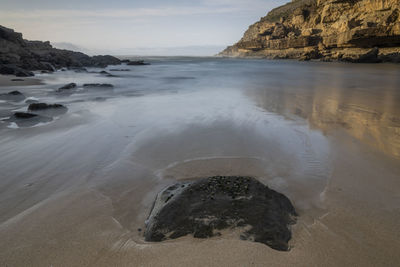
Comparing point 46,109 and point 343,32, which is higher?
point 343,32

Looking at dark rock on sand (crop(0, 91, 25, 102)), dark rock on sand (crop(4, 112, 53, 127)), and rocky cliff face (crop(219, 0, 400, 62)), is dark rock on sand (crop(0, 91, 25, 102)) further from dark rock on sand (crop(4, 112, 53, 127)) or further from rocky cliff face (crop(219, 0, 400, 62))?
rocky cliff face (crop(219, 0, 400, 62))

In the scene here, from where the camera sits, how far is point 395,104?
6.70 m

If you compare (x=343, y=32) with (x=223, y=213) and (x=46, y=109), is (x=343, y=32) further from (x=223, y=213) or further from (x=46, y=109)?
(x=223, y=213)

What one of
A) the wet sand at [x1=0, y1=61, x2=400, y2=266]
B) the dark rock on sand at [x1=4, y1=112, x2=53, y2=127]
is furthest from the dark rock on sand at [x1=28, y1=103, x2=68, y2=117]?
the wet sand at [x1=0, y1=61, x2=400, y2=266]

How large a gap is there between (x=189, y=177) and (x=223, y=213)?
3.31ft

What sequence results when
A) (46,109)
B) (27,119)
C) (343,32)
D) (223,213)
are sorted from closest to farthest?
(223,213) < (27,119) < (46,109) < (343,32)

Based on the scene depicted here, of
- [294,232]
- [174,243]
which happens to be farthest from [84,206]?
[294,232]

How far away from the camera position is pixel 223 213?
181cm

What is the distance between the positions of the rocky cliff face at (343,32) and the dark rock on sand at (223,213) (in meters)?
35.8

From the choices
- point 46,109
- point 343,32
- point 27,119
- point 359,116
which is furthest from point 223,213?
point 343,32

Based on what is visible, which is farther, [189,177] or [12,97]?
[12,97]

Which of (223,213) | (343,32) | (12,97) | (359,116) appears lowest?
(359,116)

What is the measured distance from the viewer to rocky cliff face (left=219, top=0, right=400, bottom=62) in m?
29.9

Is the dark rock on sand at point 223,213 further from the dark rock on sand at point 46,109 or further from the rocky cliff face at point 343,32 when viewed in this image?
the rocky cliff face at point 343,32
